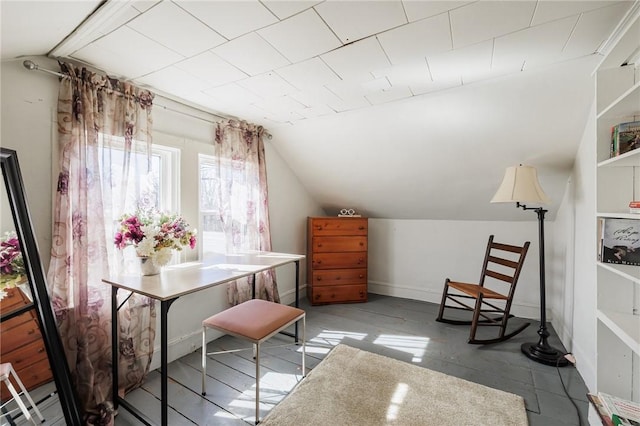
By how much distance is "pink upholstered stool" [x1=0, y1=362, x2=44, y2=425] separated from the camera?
1.18m

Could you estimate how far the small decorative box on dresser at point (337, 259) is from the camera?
349 centimetres

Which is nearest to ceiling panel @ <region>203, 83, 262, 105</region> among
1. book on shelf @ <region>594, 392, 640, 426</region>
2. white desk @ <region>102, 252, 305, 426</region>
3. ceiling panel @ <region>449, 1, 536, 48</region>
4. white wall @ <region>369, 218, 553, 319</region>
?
white desk @ <region>102, 252, 305, 426</region>

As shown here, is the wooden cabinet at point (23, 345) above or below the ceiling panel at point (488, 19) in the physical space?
below

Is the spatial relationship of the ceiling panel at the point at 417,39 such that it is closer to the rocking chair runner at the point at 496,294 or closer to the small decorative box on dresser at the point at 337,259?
the rocking chair runner at the point at 496,294

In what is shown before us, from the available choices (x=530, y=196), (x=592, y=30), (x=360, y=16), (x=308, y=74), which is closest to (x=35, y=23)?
(x=308, y=74)

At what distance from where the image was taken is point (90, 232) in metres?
1.70

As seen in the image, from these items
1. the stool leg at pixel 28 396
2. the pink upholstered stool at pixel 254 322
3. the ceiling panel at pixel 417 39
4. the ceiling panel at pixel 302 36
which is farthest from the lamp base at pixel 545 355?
the stool leg at pixel 28 396

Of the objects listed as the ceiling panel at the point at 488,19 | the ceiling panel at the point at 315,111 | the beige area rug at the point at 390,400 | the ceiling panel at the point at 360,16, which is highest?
the ceiling panel at the point at 315,111

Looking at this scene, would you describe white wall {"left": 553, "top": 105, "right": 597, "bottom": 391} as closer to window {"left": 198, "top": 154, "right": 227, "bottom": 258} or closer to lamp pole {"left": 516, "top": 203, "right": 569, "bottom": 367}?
lamp pole {"left": 516, "top": 203, "right": 569, "bottom": 367}

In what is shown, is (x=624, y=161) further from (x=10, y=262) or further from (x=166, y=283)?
(x=10, y=262)

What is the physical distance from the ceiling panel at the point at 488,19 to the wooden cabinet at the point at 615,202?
23.9 inches

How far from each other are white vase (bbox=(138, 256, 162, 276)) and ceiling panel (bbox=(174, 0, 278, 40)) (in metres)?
1.46

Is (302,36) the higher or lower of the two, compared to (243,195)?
higher

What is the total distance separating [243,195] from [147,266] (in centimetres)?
115
